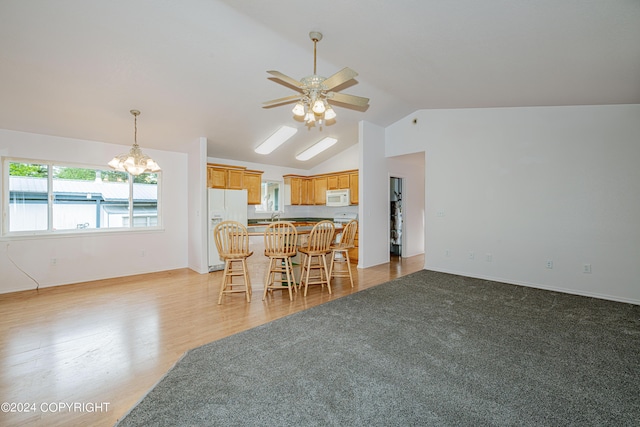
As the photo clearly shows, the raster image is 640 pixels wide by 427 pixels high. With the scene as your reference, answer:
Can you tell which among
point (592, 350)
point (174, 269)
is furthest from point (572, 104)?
point (174, 269)

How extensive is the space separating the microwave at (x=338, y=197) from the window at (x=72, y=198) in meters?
3.81

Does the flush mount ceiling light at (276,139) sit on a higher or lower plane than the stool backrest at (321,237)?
higher

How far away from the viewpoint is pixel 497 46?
262 centimetres

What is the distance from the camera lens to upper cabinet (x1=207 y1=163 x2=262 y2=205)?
17.5ft

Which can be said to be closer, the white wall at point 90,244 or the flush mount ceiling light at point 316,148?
the white wall at point 90,244

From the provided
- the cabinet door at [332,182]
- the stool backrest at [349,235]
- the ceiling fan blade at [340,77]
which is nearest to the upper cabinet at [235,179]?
the cabinet door at [332,182]

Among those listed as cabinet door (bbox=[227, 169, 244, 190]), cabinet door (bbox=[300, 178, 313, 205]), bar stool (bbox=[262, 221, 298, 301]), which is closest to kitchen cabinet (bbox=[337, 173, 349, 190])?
cabinet door (bbox=[300, 178, 313, 205])

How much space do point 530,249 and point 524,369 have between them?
2.89 metres

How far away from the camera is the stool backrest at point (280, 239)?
3.52 meters

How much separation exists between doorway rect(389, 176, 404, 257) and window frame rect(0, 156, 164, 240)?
531 centimetres

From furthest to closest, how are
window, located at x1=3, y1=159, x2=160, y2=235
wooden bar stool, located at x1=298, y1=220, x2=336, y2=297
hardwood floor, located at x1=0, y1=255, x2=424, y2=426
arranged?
window, located at x1=3, y1=159, x2=160, y2=235 → wooden bar stool, located at x1=298, y1=220, x2=336, y2=297 → hardwood floor, located at x1=0, y1=255, x2=424, y2=426

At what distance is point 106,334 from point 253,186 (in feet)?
13.0

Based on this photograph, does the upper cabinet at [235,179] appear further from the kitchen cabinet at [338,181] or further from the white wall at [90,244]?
the kitchen cabinet at [338,181]

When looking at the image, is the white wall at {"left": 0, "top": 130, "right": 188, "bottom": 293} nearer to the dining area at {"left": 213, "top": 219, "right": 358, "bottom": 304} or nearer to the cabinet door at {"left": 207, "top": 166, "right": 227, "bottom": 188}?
the cabinet door at {"left": 207, "top": 166, "right": 227, "bottom": 188}
